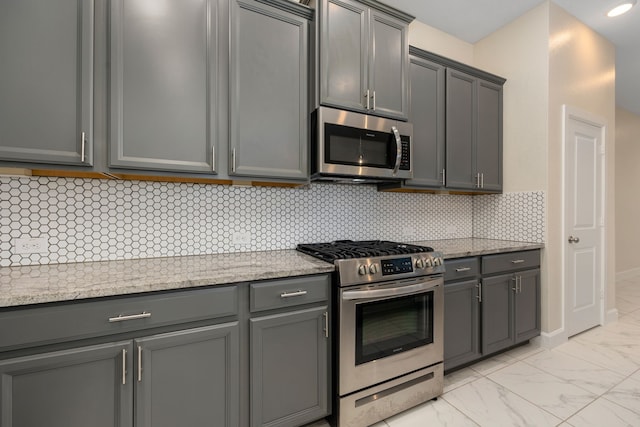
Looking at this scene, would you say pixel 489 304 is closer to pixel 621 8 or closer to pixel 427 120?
pixel 427 120

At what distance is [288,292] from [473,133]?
91.4 inches

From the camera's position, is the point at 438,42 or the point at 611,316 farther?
the point at 611,316

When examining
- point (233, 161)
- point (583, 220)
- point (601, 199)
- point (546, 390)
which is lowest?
point (546, 390)

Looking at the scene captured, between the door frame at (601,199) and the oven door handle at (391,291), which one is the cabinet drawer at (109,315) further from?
the door frame at (601,199)

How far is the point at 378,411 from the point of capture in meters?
1.69

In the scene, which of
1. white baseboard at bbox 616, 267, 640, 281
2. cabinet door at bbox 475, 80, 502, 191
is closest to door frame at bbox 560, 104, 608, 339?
cabinet door at bbox 475, 80, 502, 191

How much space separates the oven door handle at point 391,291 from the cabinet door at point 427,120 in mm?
857

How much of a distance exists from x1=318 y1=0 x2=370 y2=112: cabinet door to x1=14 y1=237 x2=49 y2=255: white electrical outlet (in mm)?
1777

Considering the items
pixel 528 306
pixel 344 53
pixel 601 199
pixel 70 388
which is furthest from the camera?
pixel 601 199

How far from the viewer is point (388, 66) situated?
210cm

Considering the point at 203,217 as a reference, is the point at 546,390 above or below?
below

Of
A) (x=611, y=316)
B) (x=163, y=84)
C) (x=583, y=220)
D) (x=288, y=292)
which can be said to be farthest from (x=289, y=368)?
(x=611, y=316)

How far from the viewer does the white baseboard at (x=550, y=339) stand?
8.57 feet

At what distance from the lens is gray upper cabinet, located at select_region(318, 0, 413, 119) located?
1.89 m
